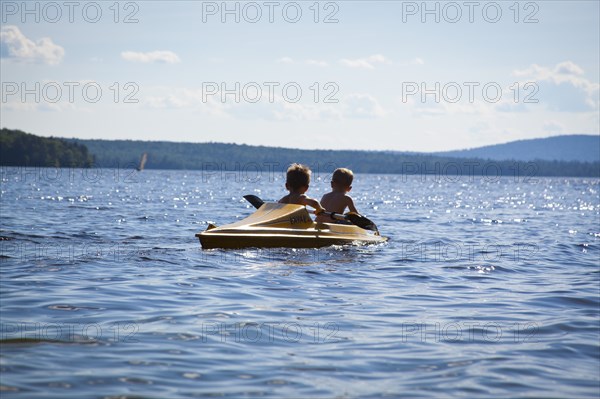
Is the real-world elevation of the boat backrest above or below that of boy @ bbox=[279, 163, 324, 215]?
below

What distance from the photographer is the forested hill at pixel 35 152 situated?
134 meters

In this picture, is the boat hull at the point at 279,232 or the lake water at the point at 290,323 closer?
the lake water at the point at 290,323

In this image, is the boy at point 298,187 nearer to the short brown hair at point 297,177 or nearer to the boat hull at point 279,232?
the short brown hair at point 297,177

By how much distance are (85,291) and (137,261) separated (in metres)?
2.94

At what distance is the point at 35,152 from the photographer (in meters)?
136

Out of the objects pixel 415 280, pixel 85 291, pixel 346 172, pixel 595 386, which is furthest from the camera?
pixel 346 172

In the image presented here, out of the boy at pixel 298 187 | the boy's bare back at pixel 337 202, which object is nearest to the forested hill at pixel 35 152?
the boy's bare back at pixel 337 202

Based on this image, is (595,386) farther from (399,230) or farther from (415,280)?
(399,230)

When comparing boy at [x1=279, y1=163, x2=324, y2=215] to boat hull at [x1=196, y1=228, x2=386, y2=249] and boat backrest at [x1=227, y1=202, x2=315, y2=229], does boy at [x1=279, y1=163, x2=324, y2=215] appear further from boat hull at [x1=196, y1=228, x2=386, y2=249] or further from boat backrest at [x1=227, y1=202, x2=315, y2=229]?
boat hull at [x1=196, y1=228, x2=386, y2=249]

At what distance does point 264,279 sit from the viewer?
9.90 metres

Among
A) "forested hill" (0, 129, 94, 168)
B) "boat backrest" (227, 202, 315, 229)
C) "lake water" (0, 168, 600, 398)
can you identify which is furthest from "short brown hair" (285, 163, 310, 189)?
"forested hill" (0, 129, 94, 168)

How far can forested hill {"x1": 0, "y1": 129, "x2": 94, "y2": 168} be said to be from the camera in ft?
440

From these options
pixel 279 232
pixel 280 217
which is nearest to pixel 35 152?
pixel 280 217

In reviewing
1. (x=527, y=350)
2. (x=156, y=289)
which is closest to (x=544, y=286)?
(x=527, y=350)
